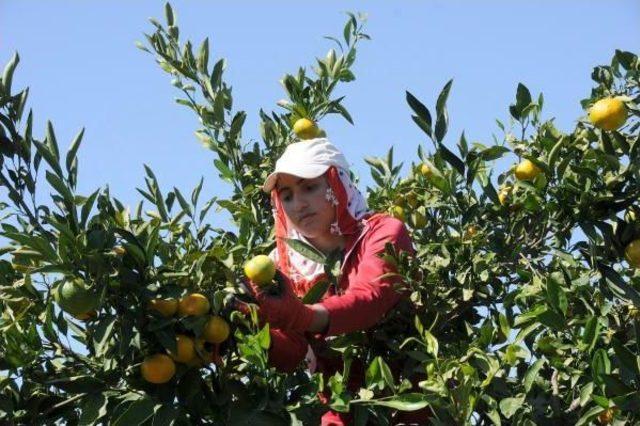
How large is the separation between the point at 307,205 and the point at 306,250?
150 millimetres

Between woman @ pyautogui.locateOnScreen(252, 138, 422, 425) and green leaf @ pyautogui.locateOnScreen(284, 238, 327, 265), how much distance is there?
7 cm

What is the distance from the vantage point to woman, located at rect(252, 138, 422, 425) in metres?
2.25

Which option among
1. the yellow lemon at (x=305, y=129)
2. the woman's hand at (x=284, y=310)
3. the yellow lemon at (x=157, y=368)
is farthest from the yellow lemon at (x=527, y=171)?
the yellow lemon at (x=157, y=368)

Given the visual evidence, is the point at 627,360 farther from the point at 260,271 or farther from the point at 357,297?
the point at 260,271

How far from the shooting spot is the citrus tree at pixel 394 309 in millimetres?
1925

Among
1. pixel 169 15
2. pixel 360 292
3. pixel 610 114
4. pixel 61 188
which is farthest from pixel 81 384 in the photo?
pixel 169 15

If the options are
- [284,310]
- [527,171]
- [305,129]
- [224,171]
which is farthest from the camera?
[224,171]

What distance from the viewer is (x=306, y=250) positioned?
7.91ft

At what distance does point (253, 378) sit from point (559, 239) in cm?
73

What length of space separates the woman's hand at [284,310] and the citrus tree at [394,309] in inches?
1.4

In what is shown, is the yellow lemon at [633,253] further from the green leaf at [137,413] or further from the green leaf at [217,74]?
the green leaf at [217,74]

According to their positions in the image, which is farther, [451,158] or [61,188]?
[451,158]

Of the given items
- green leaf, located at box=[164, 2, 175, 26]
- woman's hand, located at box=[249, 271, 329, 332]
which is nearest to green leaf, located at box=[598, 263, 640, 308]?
woman's hand, located at box=[249, 271, 329, 332]

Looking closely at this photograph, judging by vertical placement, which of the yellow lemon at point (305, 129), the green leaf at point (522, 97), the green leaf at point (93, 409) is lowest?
the green leaf at point (93, 409)
